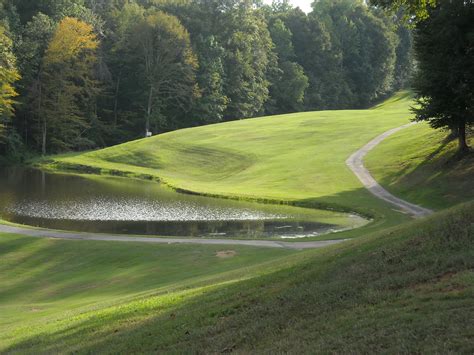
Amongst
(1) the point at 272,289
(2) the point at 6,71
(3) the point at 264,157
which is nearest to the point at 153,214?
(3) the point at 264,157

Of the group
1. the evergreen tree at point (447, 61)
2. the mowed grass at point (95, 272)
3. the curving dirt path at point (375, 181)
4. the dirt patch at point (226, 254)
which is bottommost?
the mowed grass at point (95, 272)

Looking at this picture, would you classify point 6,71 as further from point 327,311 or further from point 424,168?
point 327,311

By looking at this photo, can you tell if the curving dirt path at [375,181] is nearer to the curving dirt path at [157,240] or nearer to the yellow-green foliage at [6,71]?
the curving dirt path at [157,240]

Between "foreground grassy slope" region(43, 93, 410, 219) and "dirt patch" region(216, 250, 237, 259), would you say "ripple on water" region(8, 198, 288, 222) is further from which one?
"dirt patch" region(216, 250, 237, 259)

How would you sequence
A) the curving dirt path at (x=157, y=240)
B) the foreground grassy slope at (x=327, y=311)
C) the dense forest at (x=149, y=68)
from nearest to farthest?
1. the foreground grassy slope at (x=327, y=311)
2. the curving dirt path at (x=157, y=240)
3. the dense forest at (x=149, y=68)

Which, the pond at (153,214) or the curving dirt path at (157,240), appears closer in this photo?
the curving dirt path at (157,240)

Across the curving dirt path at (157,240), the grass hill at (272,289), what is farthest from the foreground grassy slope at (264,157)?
the curving dirt path at (157,240)

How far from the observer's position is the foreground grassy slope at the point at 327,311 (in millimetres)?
8969

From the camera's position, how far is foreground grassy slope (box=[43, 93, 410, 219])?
2078 inches

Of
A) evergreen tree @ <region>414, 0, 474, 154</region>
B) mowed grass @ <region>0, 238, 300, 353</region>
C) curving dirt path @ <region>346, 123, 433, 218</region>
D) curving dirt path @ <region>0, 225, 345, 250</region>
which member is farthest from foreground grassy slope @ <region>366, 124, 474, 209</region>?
mowed grass @ <region>0, 238, 300, 353</region>

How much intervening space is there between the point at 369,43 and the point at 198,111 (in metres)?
56.1

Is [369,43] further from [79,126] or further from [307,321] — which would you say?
[307,321]

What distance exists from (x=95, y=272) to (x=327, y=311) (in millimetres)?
17378

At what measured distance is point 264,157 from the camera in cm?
6850
